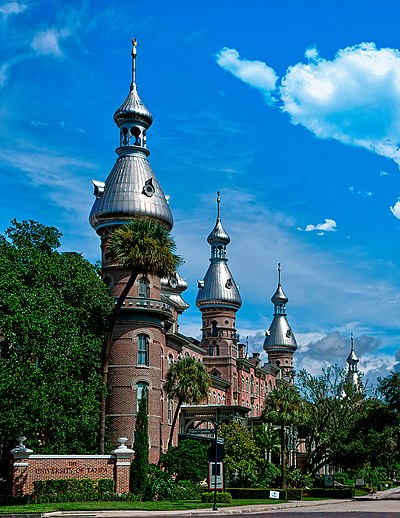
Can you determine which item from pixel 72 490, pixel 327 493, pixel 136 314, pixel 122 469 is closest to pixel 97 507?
pixel 72 490

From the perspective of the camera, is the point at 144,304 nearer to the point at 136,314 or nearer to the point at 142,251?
the point at 136,314

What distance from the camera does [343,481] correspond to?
3307 inches

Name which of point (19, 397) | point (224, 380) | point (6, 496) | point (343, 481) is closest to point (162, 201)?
point (19, 397)

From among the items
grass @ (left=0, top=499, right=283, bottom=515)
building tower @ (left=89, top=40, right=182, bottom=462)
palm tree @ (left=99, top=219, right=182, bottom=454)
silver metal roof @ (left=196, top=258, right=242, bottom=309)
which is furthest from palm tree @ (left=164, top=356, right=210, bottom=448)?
silver metal roof @ (left=196, top=258, right=242, bottom=309)

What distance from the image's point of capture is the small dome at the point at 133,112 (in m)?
51.2

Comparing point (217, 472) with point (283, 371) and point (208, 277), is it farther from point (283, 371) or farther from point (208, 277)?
point (283, 371)

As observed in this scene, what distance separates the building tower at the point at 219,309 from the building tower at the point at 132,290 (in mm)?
34588

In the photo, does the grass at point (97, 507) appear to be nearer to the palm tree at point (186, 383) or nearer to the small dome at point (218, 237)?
the palm tree at point (186, 383)

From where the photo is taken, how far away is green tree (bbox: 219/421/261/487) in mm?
49406

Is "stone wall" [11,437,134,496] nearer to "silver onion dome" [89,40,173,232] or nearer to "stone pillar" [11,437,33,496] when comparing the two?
"stone pillar" [11,437,33,496]

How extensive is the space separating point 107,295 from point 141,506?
16250 millimetres

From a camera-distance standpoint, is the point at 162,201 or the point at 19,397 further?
the point at 162,201

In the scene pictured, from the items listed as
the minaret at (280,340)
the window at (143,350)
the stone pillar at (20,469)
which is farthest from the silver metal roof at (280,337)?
the stone pillar at (20,469)

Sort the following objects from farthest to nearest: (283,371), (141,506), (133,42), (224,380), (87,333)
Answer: (283,371) → (224,380) → (133,42) → (87,333) → (141,506)
